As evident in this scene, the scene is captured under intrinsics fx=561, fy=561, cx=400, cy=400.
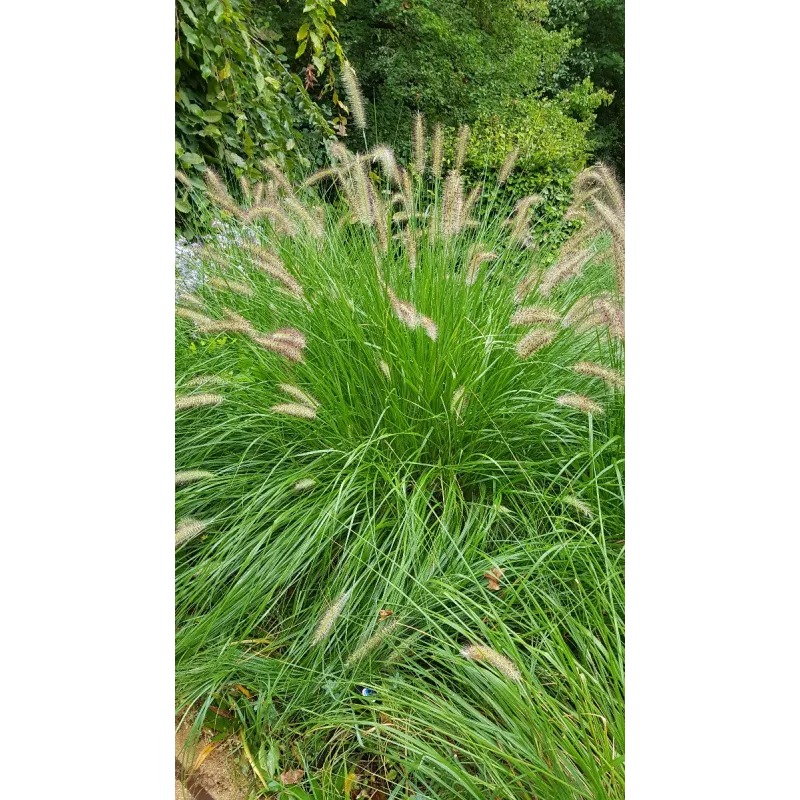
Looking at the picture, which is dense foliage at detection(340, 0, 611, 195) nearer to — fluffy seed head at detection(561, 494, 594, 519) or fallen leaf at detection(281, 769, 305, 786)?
fluffy seed head at detection(561, 494, 594, 519)

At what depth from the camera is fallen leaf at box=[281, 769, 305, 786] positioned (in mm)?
903

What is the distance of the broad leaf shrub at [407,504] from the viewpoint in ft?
2.89

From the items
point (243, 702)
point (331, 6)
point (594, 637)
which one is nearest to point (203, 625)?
point (243, 702)

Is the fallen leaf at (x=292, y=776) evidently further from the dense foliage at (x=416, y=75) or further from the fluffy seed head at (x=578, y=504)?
the dense foliage at (x=416, y=75)

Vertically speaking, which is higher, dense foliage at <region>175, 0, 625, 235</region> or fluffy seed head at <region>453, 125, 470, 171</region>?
dense foliage at <region>175, 0, 625, 235</region>

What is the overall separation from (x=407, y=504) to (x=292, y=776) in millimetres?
497

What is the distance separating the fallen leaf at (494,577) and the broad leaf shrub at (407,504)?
0.01 meters

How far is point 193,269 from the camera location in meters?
1.69

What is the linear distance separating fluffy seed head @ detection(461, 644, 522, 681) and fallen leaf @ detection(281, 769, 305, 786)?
1.10 feet

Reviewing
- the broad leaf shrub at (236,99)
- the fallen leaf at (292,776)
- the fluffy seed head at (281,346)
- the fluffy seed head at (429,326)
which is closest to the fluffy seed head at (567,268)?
the fluffy seed head at (429,326)

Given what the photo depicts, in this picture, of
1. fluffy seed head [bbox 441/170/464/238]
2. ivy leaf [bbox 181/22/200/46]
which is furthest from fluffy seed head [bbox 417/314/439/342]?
ivy leaf [bbox 181/22/200/46]
